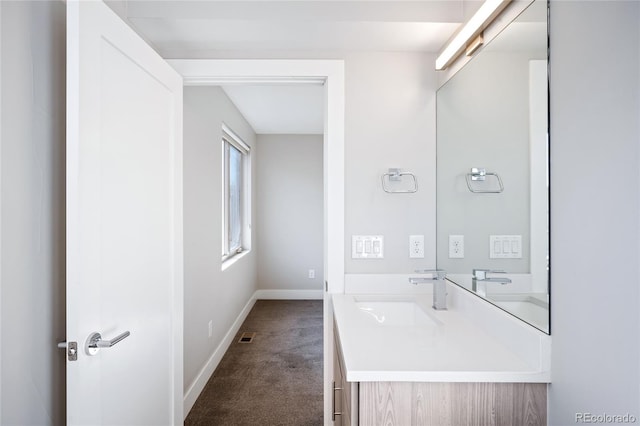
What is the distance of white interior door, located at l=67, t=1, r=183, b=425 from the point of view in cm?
104

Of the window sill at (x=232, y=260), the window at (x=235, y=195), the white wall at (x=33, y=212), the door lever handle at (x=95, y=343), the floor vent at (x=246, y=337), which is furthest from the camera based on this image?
the window at (x=235, y=195)

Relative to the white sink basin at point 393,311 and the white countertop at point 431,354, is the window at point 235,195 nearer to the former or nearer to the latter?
the white sink basin at point 393,311

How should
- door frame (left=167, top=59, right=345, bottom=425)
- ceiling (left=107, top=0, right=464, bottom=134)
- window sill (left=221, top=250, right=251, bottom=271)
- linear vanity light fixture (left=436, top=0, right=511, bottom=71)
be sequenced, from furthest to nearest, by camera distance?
window sill (left=221, top=250, right=251, bottom=271)
door frame (left=167, top=59, right=345, bottom=425)
ceiling (left=107, top=0, right=464, bottom=134)
linear vanity light fixture (left=436, top=0, right=511, bottom=71)

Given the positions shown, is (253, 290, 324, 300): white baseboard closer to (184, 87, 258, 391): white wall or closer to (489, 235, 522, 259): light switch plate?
(184, 87, 258, 391): white wall

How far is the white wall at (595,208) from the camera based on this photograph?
2.54ft

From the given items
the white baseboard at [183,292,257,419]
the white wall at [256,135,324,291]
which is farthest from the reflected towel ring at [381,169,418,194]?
the white wall at [256,135,324,291]

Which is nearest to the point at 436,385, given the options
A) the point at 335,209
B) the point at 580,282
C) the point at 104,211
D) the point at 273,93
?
the point at 580,282

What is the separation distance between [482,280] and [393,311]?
46 centimetres

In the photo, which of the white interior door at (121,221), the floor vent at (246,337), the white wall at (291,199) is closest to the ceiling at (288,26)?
the white interior door at (121,221)

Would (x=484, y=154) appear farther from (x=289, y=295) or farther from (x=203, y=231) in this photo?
(x=289, y=295)

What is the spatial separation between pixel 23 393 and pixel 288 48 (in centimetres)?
170

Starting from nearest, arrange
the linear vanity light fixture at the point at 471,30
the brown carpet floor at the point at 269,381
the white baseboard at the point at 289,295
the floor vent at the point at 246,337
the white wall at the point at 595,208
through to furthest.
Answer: the white wall at the point at 595,208
the linear vanity light fixture at the point at 471,30
the brown carpet floor at the point at 269,381
the floor vent at the point at 246,337
the white baseboard at the point at 289,295

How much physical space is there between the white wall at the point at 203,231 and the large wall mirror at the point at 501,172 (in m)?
1.55

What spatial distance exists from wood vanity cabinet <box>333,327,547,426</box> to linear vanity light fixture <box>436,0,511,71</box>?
127 centimetres
